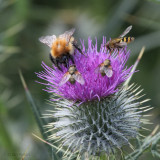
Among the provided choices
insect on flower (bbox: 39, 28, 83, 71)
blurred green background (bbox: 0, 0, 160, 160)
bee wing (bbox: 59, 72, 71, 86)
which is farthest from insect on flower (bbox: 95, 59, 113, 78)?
blurred green background (bbox: 0, 0, 160, 160)

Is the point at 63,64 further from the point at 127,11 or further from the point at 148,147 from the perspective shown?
the point at 127,11

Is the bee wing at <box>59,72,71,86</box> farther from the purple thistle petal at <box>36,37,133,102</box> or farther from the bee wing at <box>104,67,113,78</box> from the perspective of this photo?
the bee wing at <box>104,67,113,78</box>

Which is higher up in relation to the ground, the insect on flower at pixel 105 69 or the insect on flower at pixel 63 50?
the insect on flower at pixel 63 50

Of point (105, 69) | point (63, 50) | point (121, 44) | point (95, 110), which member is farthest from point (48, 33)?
point (105, 69)

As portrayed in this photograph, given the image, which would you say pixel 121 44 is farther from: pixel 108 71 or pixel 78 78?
pixel 78 78

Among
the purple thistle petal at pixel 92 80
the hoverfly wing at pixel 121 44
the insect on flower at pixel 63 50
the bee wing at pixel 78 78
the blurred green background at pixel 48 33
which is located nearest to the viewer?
the bee wing at pixel 78 78

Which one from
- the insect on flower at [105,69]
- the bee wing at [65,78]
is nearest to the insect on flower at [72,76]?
the bee wing at [65,78]

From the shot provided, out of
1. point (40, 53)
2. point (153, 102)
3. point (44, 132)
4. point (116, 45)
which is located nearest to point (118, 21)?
point (153, 102)

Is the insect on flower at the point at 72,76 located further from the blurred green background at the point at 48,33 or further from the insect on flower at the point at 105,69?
the blurred green background at the point at 48,33
